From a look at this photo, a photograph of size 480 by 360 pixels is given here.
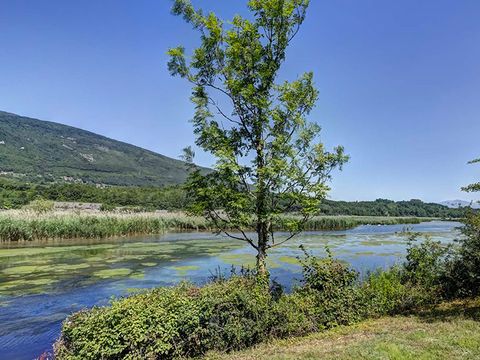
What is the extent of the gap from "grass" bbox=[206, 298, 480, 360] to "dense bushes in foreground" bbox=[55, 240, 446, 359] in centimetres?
31

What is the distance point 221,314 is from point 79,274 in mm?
11323

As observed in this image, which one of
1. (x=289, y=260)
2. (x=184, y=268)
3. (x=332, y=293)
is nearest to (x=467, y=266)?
(x=332, y=293)

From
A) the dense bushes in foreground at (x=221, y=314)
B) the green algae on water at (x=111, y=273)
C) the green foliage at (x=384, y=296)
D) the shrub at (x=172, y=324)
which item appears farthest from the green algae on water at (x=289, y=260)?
the shrub at (x=172, y=324)

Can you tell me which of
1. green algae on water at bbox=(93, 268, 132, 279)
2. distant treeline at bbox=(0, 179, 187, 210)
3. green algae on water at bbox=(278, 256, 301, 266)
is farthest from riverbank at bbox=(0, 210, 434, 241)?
distant treeline at bbox=(0, 179, 187, 210)

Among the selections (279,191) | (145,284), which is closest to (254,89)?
(279,191)

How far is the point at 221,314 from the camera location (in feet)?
22.4

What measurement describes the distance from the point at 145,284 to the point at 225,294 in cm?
759

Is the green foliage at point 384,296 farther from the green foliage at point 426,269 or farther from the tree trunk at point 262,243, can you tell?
the tree trunk at point 262,243

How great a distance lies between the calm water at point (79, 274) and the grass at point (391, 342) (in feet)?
6.19

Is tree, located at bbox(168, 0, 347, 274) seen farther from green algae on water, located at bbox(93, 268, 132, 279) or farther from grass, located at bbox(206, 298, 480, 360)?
green algae on water, located at bbox(93, 268, 132, 279)

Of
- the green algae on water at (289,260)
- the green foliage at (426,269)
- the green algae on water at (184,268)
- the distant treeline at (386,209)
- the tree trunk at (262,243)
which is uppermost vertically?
the distant treeline at (386,209)

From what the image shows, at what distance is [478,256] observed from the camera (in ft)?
31.1

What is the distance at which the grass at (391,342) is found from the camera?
6004mm

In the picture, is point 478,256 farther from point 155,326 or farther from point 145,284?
point 145,284
